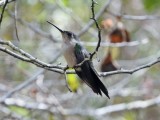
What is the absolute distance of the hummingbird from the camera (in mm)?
2500

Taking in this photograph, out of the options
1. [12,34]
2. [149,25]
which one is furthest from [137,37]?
[12,34]

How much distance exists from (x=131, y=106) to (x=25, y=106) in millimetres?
1340

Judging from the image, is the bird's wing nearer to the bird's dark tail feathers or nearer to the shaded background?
the bird's dark tail feathers

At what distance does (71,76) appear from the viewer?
177 inches

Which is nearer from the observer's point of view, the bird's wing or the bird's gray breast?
the bird's wing

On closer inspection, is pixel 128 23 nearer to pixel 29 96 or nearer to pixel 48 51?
pixel 48 51

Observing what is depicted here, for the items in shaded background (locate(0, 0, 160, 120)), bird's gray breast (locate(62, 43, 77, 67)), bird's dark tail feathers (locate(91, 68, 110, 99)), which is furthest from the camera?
shaded background (locate(0, 0, 160, 120))

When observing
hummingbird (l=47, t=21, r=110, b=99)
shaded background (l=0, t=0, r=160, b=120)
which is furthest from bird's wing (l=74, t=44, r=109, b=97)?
shaded background (l=0, t=0, r=160, b=120)

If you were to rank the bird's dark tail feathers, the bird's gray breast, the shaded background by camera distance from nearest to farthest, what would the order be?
the bird's dark tail feathers
the bird's gray breast
the shaded background

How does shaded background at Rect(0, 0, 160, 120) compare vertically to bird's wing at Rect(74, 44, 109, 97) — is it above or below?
below

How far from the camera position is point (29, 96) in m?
5.50

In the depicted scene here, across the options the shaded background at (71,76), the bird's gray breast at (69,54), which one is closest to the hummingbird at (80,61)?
the bird's gray breast at (69,54)

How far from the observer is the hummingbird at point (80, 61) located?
2.50 metres

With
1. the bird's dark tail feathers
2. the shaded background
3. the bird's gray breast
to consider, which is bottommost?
the shaded background
